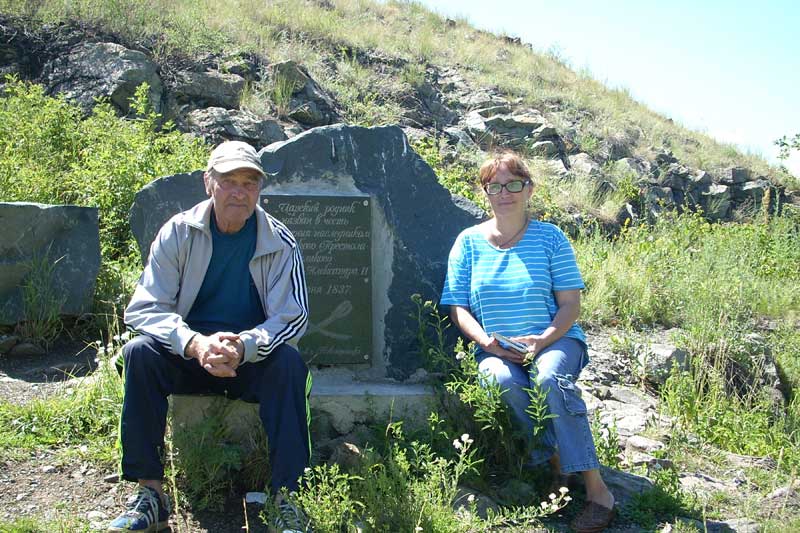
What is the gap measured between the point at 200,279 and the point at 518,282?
157 cm

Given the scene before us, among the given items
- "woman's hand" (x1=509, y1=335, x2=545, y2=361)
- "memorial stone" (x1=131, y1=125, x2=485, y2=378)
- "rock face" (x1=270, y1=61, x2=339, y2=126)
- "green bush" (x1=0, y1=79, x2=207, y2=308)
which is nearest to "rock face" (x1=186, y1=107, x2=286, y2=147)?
"rock face" (x1=270, y1=61, x2=339, y2=126)

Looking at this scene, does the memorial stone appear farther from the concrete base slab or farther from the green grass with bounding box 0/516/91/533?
the green grass with bounding box 0/516/91/533

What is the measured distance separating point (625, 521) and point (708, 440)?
4.71ft

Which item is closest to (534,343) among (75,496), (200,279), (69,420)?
(200,279)

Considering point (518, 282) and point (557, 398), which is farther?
point (518, 282)

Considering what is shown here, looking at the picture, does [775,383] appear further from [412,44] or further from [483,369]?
[412,44]

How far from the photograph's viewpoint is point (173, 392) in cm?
329

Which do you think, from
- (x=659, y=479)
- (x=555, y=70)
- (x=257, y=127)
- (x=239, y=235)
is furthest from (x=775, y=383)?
(x=555, y=70)

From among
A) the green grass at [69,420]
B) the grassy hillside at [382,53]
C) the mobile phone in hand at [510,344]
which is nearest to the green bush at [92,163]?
the green grass at [69,420]

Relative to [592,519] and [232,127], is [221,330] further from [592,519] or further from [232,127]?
[232,127]

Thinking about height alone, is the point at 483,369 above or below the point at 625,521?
above

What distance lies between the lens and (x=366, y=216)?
14.6 ft

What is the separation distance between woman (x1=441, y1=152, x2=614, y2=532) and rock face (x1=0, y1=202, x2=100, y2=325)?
2.82 m

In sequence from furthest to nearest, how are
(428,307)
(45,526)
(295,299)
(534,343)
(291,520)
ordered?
(428,307) → (534,343) → (295,299) → (45,526) → (291,520)
